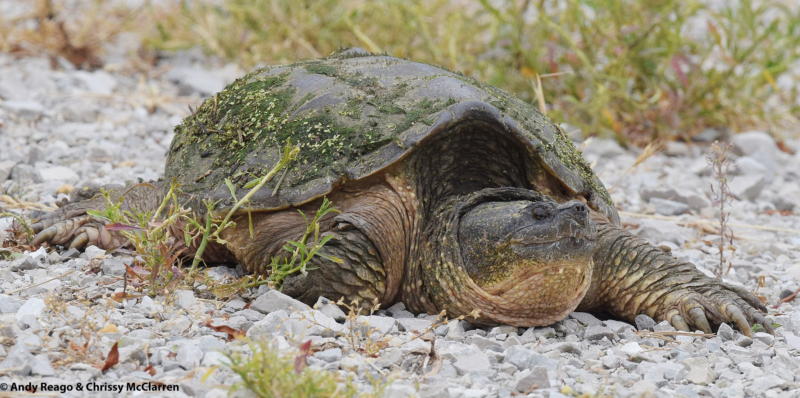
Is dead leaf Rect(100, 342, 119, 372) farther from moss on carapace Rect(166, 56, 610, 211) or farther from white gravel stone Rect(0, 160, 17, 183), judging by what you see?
white gravel stone Rect(0, 160, 17, 183)

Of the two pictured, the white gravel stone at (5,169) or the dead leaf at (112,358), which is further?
the white gravel stone at (5,169)

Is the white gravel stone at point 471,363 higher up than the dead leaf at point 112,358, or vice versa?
the white gravel stone at point 471,363

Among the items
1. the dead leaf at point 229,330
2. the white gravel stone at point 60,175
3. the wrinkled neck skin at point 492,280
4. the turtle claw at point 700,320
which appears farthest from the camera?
the white gravel stone at point 60,175

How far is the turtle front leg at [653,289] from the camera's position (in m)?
2.82

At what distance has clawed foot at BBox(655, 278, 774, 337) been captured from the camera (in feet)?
9.03

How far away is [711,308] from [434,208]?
106 centimetres

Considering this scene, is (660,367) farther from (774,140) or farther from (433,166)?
(774,140)

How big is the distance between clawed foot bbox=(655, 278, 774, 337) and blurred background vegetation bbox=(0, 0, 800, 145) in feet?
9.07

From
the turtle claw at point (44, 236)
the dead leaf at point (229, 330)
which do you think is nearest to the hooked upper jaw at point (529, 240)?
the dead leaf at point (229, 330)

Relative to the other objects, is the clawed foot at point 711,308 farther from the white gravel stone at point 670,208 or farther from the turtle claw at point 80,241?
the turtle claw at point 80,241

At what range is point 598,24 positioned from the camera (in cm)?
576

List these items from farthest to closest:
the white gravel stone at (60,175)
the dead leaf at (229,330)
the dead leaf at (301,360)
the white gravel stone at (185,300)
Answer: the white gravel stone at (60,175) < the white gravel stone at (185,300) < the dead leaf at (229,330) < the dead leaf at (301,360)

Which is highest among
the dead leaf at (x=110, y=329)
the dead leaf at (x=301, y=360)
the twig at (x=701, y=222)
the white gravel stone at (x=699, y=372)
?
the twig at (x=701, y=222)

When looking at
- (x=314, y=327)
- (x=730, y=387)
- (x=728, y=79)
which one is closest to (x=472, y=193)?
(x=314, y=327)
